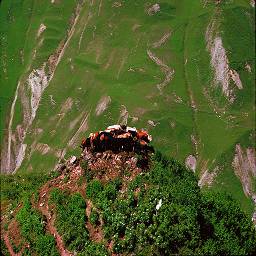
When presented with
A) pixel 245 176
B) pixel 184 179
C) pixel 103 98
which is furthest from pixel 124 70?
pixel 184 179

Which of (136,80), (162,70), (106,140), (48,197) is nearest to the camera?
(106,140)

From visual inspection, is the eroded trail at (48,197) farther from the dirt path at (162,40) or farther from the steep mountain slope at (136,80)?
the dirt path at (162,40)

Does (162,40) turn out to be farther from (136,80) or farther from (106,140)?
(106,140)

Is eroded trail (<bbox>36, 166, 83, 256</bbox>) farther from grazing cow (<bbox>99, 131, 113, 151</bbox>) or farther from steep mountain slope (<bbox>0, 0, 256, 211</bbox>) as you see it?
steep mountain slope (<bbox>0, 0, 256, 211</bbox>)

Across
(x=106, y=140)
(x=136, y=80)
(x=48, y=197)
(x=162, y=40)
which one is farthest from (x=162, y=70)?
(x=48, y=197)

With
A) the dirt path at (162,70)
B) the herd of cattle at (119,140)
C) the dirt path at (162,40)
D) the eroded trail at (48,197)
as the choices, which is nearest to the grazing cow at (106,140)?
the herd of cattle at (119,140)
